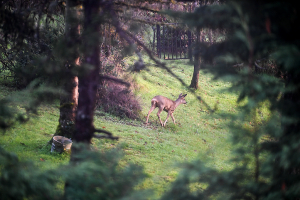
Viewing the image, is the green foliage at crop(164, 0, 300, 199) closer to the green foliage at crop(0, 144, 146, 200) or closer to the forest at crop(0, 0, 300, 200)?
the forest at crop(0, 0, 300, 200)

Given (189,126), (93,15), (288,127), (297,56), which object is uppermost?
(93,15)

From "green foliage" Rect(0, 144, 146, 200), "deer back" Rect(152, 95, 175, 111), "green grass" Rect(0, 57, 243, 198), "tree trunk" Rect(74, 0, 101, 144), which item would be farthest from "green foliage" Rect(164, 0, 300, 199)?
"deer back" Rect(152, 95, 175, 111)

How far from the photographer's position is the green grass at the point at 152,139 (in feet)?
19.8

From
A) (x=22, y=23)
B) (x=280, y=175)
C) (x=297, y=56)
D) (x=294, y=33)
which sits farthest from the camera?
(x=22, y=23)

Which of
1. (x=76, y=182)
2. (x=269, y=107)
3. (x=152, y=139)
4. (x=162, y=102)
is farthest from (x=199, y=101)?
(x=162, y=102)

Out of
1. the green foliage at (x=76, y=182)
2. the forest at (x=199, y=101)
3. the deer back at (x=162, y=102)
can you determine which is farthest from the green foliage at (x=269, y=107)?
the deer back at (x=162, y=102)

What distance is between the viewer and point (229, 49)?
3.27 metres

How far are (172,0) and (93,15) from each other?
107 inches

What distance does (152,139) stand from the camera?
10.2m

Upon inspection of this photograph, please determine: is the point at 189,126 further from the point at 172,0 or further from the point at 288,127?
the point at 288,127

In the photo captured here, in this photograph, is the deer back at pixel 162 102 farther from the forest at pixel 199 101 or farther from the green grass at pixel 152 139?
the forest at pixel 199 101

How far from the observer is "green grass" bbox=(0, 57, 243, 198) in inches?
238

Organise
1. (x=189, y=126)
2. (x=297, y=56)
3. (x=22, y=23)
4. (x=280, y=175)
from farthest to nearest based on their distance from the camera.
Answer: (x=189, y=126)
(x=22, y=23)
(x=280, y=175)
(x=297, y=56)

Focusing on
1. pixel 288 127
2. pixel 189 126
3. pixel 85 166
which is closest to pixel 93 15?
pixel 85 166
